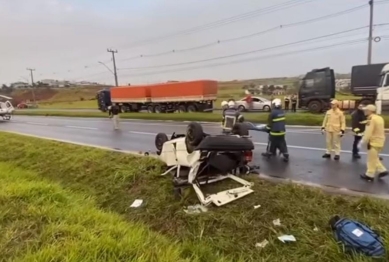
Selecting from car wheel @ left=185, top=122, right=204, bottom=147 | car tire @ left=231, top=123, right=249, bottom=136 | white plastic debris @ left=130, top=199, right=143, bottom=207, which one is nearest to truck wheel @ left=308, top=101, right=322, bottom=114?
car tire @ left=231, top=123, right=249, bottom=136

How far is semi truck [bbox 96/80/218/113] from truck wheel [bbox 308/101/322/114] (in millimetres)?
9318

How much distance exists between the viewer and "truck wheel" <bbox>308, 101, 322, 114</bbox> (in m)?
24.0

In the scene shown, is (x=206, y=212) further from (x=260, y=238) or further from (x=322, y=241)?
(x=322, y=241)

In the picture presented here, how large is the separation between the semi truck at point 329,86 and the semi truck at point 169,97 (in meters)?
8.67

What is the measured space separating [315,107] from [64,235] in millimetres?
22891

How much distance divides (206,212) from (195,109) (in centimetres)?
2574

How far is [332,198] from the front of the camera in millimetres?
4992

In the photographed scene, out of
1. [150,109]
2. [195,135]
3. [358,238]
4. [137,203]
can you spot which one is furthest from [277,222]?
[150,109]

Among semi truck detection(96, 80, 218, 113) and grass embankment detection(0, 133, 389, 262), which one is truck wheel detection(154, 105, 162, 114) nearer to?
semi truck detection(96, 80, 218, 113)

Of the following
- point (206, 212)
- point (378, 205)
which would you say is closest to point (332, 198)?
point (378, 205)

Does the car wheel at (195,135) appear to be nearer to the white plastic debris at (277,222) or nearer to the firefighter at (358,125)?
the white plastic debris at (277,222)

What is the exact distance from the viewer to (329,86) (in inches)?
940

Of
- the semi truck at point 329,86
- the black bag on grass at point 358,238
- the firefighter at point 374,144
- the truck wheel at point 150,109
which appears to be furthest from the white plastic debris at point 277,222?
the truck wheel at point 150,109

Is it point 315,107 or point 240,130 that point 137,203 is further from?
point 315,107
